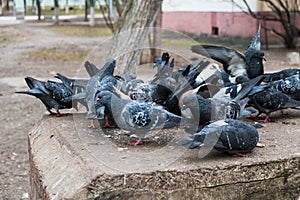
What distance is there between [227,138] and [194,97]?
1.05 feet

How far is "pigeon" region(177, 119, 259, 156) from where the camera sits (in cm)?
210

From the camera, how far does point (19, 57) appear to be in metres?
12.9

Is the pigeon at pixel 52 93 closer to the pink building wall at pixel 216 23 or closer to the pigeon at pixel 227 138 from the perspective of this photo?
the pigeon at pixel 227 138

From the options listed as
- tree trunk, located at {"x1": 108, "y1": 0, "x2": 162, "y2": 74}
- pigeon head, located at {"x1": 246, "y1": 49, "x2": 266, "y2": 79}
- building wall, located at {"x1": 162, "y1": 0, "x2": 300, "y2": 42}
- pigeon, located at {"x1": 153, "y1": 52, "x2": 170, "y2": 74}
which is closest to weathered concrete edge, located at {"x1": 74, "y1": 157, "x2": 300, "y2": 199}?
pigeon head, located at {"x1": 246, "y1": 49, "x2": 266, "y2": 79}

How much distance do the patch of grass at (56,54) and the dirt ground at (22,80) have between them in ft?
0.10

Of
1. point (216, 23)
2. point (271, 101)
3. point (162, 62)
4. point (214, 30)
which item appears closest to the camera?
point (271, 101)

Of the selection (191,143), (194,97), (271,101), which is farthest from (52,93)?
(271,101)

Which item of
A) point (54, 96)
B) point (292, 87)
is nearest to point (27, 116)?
point (54, 96)

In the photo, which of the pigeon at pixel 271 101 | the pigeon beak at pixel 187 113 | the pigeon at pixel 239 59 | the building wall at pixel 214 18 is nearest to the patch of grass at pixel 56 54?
the building wall at pixel 214 18

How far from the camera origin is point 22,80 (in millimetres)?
9180

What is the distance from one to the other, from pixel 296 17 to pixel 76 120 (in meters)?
12.5

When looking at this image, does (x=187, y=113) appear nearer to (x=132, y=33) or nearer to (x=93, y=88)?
(x=93, y=88)

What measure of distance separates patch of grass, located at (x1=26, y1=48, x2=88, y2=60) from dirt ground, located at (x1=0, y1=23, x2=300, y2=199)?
1.2 inches

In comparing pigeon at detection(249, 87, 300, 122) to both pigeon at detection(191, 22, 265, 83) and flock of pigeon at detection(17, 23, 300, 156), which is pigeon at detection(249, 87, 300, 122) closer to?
flock of pigeon at detection(17, 23, 300, 156)
